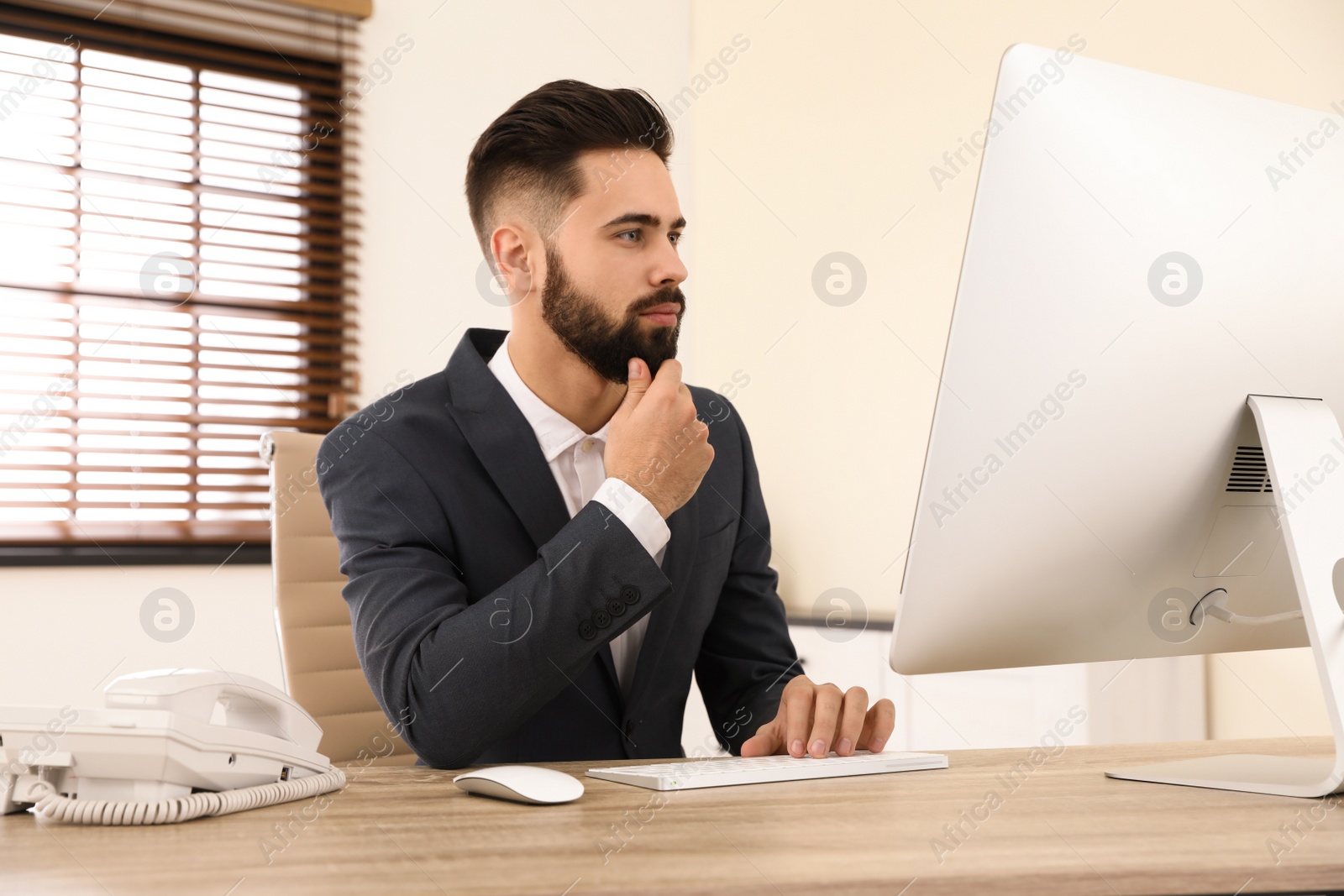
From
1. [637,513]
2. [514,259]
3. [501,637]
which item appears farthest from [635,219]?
[501,637]

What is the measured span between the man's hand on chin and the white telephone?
0.49m

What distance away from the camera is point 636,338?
56.0 inches

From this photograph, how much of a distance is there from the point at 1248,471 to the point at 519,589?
25.6 inches

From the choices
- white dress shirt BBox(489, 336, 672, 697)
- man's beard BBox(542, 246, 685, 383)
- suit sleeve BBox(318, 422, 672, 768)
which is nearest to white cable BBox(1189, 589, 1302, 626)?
suit sleeve BBox(318, 422, 672, 768)

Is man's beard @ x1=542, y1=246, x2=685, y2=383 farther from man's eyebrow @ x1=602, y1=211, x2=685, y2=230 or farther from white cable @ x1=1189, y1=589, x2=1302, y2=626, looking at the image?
white cable @ x1=1189, y1=589, x2=1302, y2=626

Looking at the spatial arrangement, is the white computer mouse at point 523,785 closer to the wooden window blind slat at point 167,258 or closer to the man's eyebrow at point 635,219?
the man's eyebrow at point 635,219

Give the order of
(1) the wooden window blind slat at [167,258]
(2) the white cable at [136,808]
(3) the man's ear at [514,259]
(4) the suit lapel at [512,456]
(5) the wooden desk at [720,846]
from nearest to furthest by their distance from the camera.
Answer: (5) the wooden desk at [720,846] → (2) the white cable at [136,808] → (4) the suit lapel at [512,456] → (3) the man's ear at [514,259] → (1) the wooden window blind slat at [167,258]

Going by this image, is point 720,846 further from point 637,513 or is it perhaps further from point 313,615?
point 313,615

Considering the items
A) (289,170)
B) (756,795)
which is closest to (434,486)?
(756,795)

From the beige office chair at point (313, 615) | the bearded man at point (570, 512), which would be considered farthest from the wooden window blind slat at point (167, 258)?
the bearded man at point (570, 512)

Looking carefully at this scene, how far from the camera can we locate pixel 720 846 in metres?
0.63

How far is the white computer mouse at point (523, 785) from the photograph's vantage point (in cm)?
77

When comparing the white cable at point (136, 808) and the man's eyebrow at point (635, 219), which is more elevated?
the man's eyebrow at point (635, 219)

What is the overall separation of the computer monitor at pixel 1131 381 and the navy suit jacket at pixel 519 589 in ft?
1.11
